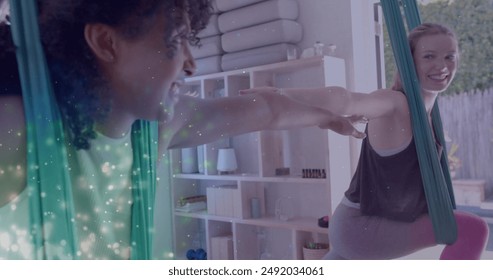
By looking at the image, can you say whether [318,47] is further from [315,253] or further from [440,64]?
[315,253]

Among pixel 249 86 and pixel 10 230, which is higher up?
pixel 249 86

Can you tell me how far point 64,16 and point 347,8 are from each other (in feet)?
1.62

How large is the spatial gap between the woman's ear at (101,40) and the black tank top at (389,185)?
479 millimetres

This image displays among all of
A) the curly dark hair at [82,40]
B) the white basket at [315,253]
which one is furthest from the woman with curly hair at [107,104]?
the white basket at [315,253]

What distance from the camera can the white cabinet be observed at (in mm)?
789

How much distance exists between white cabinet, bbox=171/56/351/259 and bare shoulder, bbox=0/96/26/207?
247 mm

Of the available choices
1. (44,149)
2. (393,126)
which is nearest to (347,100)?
(393,126)

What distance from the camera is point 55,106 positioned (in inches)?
27.2

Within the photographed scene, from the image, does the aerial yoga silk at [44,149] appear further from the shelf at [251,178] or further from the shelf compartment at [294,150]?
the shelf compartment at [294,150]

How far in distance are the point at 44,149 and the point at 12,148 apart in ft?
0.17

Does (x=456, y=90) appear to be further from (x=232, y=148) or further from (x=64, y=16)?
(x=64, y=16)

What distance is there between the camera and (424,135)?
0.79m
